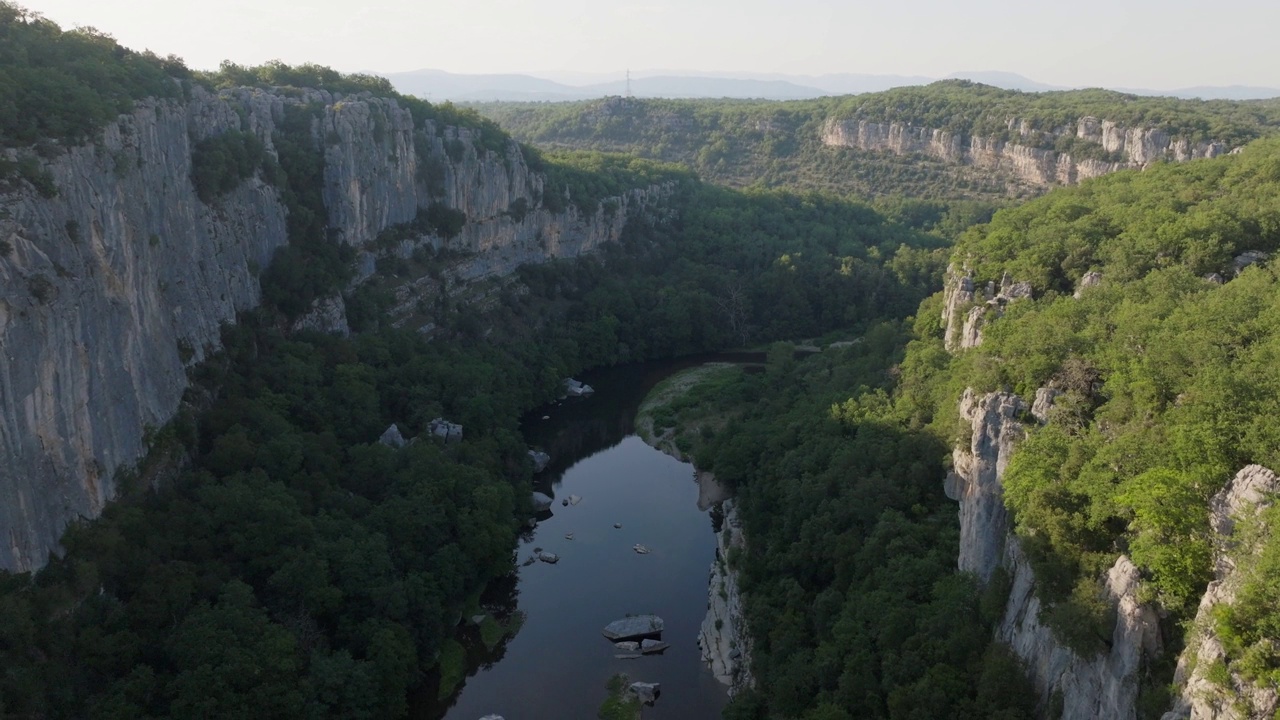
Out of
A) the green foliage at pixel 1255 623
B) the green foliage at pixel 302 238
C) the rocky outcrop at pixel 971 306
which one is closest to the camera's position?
the green foliage at pixel 1255 623

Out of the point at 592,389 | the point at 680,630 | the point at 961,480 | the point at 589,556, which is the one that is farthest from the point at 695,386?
the point at 961,480

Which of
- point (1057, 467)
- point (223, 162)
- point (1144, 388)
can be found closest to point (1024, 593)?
point (1057, 467)

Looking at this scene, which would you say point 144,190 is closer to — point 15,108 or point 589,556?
point 15,108

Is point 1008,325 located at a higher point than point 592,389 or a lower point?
higher

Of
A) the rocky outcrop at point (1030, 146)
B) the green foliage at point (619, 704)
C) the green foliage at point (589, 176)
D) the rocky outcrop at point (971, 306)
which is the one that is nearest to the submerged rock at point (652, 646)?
the green foliage at point (619, 704)

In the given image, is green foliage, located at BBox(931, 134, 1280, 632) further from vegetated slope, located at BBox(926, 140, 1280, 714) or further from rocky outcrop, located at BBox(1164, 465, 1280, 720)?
rocky outcrop, located at BBox(1164, 465, 1280, 720)

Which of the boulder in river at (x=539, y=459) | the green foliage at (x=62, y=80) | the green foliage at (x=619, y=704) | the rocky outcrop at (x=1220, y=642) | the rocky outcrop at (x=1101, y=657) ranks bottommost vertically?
the green foliage at (x=619, y=704)

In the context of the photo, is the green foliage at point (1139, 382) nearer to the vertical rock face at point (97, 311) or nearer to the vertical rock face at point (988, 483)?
the vertical rock face at point (988, 483)
